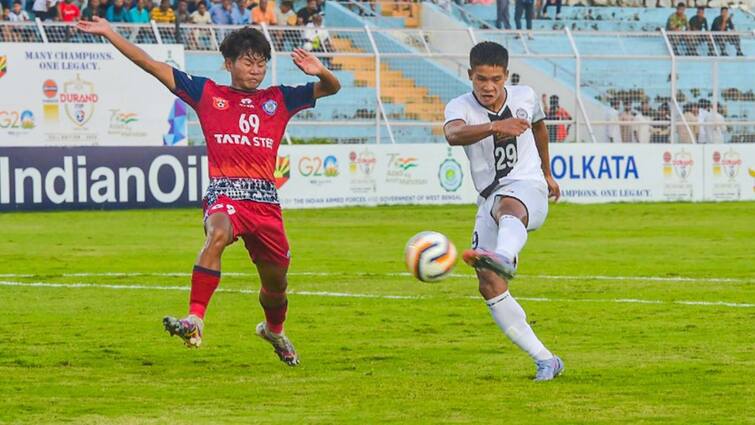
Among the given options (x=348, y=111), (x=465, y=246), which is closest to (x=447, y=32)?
(x=348, y=111)

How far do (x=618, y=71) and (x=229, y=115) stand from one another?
2497 cm

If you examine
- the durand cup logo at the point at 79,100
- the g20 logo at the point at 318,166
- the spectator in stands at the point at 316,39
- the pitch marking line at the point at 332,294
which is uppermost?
the spectator in stands at the point at 316,39

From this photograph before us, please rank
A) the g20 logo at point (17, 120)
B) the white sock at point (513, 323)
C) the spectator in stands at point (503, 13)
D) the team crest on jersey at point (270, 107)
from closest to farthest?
the white sock at point (513, 323) → the team crest on jersey at point (270, 107) → the g20 logo at point (17, 120) → the spectator in stands at point (503, 13)

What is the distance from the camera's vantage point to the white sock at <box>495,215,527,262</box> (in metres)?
9.62

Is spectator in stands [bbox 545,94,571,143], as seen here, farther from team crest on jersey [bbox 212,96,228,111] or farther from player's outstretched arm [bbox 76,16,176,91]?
player's outstretched arm [bbox 76,16,176,91]

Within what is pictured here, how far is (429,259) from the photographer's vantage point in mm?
9812

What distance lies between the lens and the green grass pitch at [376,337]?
8930 mm

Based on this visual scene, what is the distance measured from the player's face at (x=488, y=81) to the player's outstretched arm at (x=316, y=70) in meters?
1.06

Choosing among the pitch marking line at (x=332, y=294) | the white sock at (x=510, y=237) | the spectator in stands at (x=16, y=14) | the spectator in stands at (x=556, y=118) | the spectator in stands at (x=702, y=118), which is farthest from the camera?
the spectator in stands at (x=702, y=118)

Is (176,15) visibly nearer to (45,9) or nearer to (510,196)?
(45,9)

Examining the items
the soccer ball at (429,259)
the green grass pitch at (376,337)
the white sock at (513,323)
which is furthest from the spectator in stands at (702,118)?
the soccer ball at (429,259)

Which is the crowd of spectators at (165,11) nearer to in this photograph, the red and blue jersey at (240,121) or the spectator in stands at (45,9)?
the spectator in stands at (45,9)

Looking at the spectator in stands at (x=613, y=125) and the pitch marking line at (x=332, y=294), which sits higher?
the spectator in stands at (x=613, y=125)

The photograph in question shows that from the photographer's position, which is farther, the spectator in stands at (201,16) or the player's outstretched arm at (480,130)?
the spectator in stands at (201,16)
